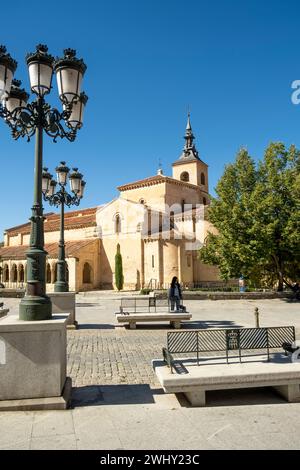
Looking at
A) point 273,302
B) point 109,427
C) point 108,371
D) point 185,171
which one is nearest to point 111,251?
point 185,171

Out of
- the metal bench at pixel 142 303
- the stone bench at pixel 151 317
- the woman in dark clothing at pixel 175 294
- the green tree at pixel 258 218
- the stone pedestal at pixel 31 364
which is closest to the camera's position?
the stone pedestal at pixel 31 364

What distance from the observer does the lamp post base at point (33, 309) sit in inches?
195

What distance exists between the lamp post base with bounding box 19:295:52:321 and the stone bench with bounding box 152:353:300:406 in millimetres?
1893

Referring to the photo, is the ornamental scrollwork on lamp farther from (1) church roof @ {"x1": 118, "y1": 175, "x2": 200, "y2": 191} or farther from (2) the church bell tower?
(2) the church bell tower

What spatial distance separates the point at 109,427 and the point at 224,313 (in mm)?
13213

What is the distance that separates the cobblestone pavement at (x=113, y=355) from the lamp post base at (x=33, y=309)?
1702mm

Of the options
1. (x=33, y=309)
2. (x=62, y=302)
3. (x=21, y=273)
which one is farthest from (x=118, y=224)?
(x=33, y=309)

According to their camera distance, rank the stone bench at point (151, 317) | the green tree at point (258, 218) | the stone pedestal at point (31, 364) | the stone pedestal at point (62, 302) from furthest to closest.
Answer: the green tree at point (258, 218), the stone bench at point (151, 317), the stone pedestal at point (62, 302), the stone pedestal at point (31, 364)

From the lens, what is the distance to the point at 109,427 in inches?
164

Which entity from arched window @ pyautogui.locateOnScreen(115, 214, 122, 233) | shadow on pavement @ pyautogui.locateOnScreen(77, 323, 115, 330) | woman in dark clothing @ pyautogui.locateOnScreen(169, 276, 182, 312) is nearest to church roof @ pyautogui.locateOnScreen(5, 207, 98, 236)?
arched window @ pyautogui.locateOnScreen(115, 214, 122, 233)

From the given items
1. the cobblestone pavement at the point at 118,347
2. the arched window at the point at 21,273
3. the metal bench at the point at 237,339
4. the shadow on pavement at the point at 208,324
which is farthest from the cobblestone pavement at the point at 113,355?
the arched window at the point at 21,273

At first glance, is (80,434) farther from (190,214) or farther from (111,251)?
(111,251)

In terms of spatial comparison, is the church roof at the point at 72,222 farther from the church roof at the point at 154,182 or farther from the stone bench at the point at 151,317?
the stone bench at the point at 151,317

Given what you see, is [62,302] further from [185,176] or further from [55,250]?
[185,176]
